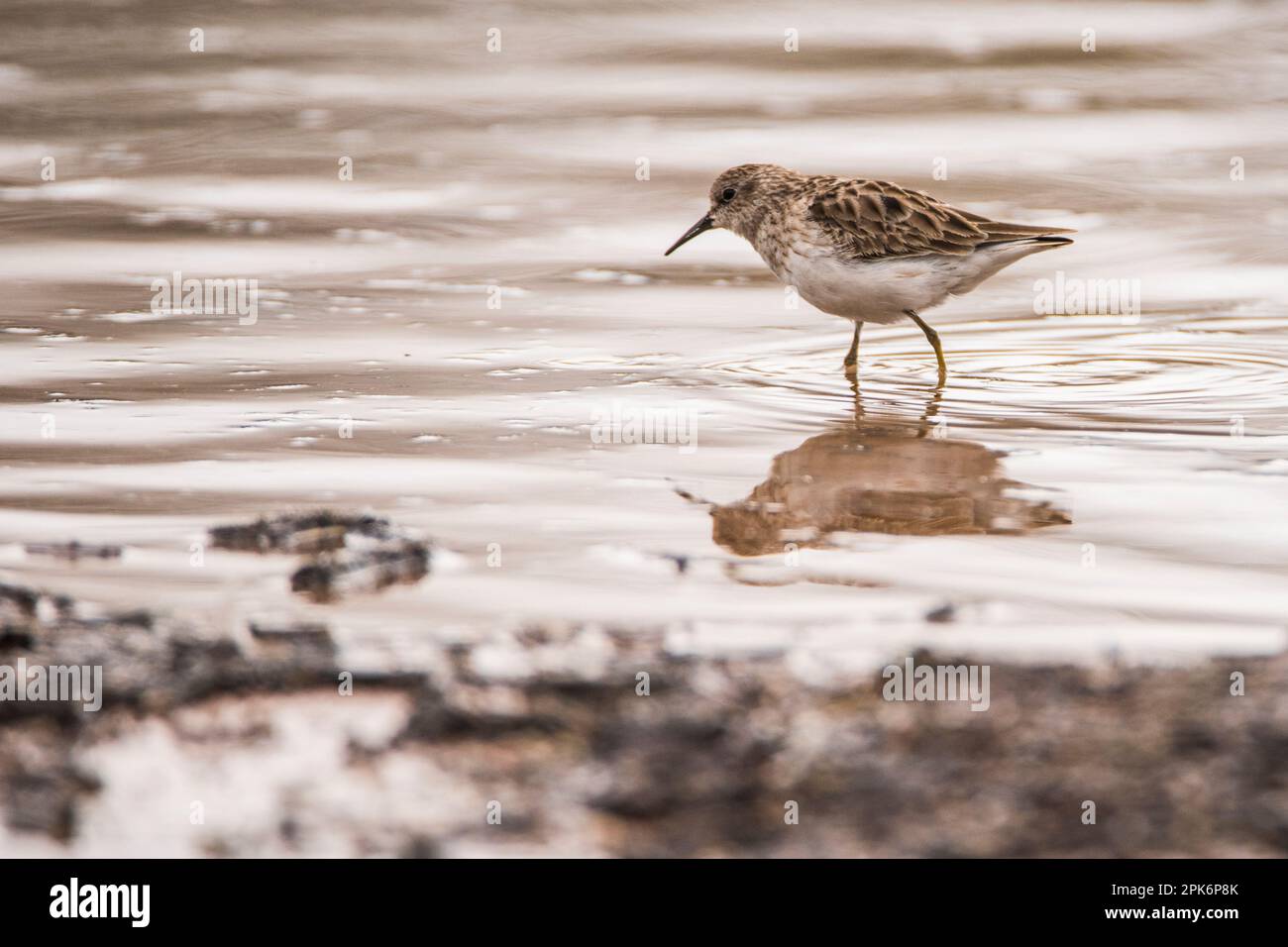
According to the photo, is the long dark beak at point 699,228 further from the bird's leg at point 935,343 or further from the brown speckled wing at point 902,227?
the bird's leg at point 935,343

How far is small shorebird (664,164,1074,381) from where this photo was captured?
679cm

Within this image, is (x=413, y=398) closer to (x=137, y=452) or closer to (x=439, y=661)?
(x=137, y=452)

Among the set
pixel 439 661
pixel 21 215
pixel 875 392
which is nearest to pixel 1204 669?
pixel 439 661

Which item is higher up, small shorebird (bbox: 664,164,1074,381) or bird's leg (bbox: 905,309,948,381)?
small shorebird (bbox: 664,164,1074,381)

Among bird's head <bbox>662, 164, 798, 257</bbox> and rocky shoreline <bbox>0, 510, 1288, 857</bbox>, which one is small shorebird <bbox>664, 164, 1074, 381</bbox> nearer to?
bird's head <bbox>662, 164, 798, 257</bbox>

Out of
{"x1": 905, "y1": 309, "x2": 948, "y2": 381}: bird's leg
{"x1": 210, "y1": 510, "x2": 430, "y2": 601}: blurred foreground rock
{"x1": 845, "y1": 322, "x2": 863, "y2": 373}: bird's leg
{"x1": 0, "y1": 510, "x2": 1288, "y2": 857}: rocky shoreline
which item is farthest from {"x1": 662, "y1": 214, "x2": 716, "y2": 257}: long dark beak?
{"x1": 0, "y1": 510, "x2": 1288, "y2": 857}: rocky shoreline

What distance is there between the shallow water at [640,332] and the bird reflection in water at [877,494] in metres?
0.02

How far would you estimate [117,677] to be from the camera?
334 cm

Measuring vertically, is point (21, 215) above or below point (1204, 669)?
above

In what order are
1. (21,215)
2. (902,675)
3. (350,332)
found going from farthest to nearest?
(21,215), (350,332), (902,675)

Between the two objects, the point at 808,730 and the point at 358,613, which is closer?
the point at 808,730

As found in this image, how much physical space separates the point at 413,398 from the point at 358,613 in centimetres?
274

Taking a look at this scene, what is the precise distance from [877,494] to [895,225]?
2060mm

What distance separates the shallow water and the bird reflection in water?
0.08 feet
